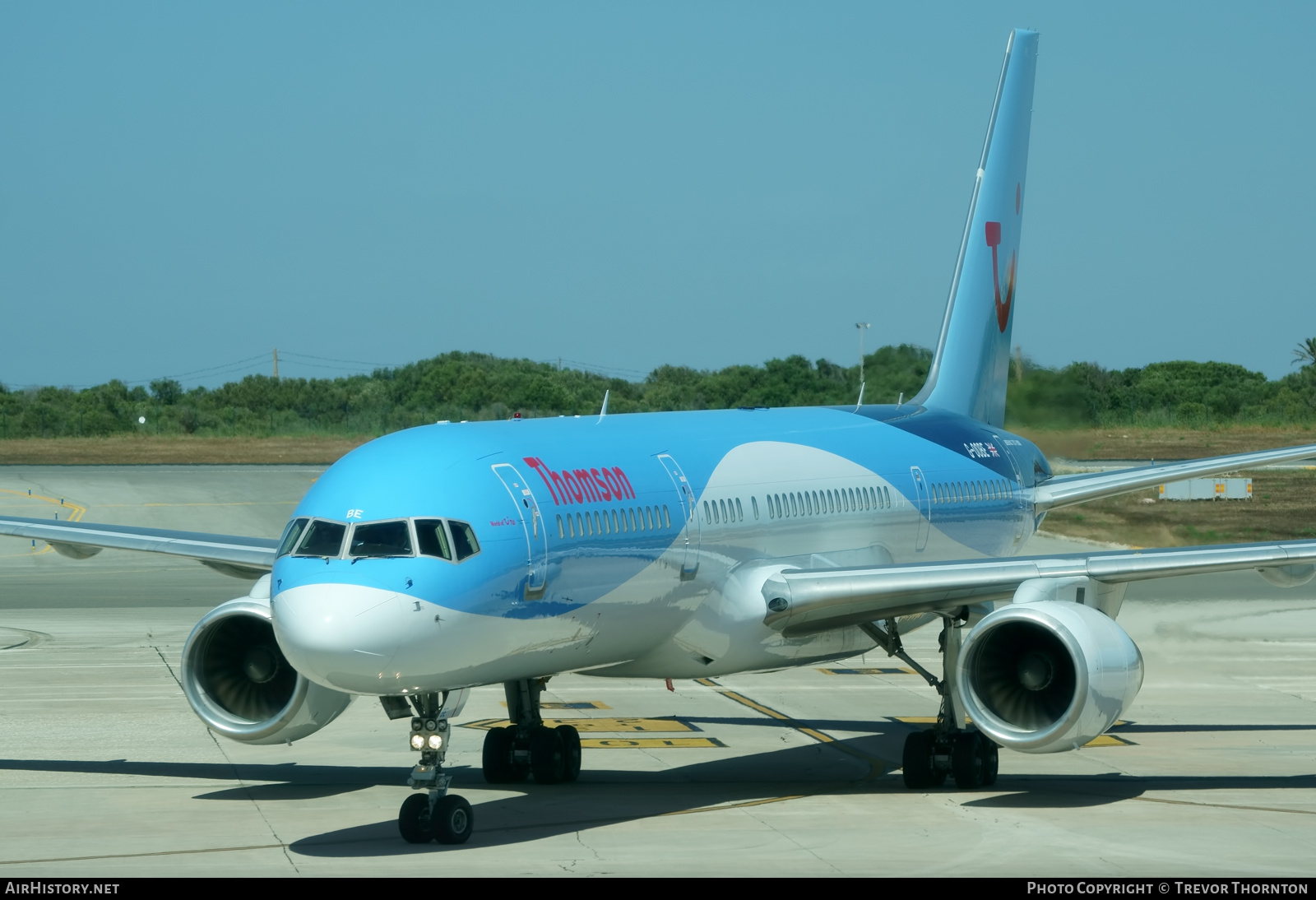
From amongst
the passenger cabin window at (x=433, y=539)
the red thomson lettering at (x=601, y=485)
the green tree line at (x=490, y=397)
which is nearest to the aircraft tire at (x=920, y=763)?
the red thomson lettering at (x=601, y=485)

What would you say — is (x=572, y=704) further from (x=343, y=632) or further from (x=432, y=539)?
(x=343, y=632)

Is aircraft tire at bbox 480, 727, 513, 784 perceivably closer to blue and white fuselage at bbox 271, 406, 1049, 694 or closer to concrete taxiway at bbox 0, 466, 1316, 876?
concrete taxiway at bbox 0, 466, 1316, 876

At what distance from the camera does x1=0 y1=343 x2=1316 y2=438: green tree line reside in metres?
77.9

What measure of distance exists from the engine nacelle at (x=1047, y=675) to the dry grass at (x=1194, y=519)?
32649mm

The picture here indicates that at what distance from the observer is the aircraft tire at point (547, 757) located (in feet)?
68.2

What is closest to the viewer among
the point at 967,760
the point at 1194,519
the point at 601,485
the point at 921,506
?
the point at 601,485

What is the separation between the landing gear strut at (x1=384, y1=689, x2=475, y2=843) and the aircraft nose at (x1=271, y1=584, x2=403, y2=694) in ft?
3.60

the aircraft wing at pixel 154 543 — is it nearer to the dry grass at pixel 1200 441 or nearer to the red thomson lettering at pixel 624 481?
the red thomson lettering at pixel 624 481

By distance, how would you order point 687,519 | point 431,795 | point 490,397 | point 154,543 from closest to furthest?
point 431,795
point 687,519
point 154,543
point 490,397

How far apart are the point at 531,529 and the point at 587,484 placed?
1548 mm

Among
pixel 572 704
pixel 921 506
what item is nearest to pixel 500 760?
pixel 572 704

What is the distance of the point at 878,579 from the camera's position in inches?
798

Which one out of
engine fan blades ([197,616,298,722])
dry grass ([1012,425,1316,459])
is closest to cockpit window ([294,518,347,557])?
engine fan blades ([197,616,298,722])

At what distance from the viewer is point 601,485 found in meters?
18.5
